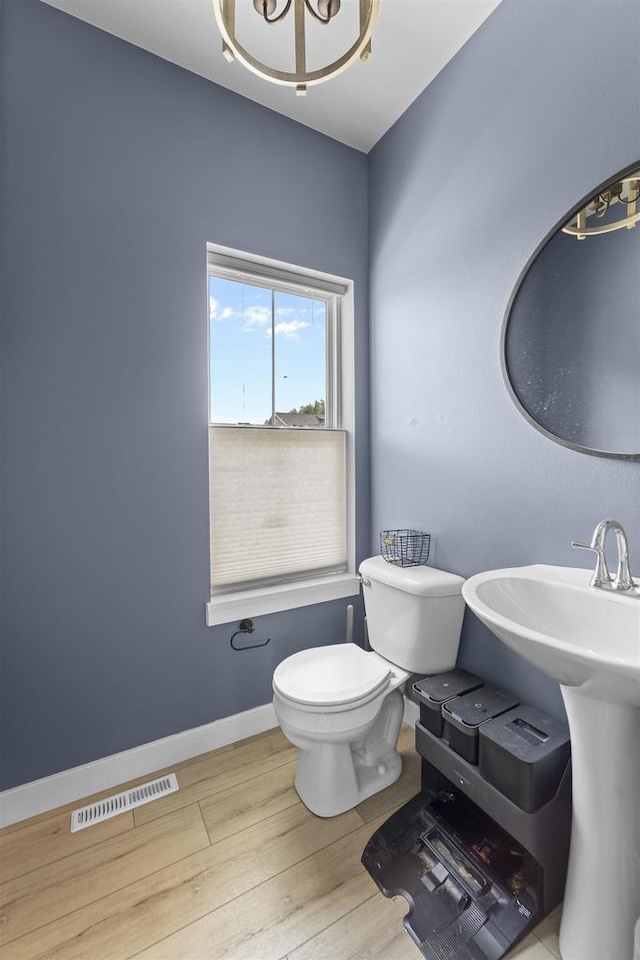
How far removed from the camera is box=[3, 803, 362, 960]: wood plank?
107 cm

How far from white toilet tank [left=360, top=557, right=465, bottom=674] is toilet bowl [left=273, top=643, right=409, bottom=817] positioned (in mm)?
92

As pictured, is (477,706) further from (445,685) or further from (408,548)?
(408,548)

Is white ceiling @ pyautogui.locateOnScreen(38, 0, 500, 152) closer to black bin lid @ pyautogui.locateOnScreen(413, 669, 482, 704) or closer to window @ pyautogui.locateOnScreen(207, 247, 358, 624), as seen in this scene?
window @ pyautogui.locateOnScreen(207, 247, 358, 624)

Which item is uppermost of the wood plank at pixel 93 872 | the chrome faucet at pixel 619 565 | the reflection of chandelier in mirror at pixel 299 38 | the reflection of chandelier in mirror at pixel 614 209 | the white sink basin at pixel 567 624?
the reflection of chandelier in mirror at pixel 299 38

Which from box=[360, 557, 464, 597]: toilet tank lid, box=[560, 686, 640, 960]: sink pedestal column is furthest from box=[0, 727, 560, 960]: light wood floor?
box=[360, 557, 464, 597]: toilet tank lid

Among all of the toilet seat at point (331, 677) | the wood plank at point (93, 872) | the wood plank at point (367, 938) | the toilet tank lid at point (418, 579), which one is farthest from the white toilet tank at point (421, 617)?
the wood plank at point (93, 872)

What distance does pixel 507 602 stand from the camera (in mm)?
1136

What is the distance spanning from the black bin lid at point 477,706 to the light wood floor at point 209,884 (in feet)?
1.57

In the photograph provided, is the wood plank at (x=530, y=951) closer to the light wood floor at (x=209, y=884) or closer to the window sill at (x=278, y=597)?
the light wood floor at (x=209, y=884)

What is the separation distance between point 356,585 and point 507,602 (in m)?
1.07

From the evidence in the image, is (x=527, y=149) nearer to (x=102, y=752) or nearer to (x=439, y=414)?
(x=439, y=414)

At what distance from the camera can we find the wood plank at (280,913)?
1.05m

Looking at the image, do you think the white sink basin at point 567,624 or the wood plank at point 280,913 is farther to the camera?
the wood plank at point 280,913

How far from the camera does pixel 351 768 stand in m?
1.49
